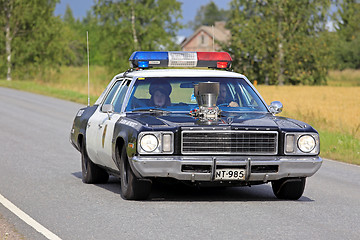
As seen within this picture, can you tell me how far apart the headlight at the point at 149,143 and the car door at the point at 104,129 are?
1.09 metres

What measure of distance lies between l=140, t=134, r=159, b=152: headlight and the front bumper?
0.33ft

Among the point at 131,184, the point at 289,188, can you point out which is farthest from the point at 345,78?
the point at 131,184

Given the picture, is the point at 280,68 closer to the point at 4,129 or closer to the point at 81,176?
the point at 4,129

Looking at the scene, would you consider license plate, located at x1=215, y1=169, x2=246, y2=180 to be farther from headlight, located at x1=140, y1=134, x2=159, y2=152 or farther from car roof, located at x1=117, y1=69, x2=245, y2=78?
car roof, located at x1=117, y1=69, x2=245, y2=78

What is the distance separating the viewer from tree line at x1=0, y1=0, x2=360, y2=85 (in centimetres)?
6488

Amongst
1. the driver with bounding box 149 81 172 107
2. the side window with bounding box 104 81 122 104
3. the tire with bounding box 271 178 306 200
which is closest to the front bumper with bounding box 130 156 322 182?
the tire with bounding box 271 178 306 200

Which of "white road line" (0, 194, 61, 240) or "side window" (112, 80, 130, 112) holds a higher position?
"side window" (112, 80, 130, 112)

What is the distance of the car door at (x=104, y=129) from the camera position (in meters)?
9.99

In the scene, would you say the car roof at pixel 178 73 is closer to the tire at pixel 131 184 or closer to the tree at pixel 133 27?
the tire at pixel 131 184

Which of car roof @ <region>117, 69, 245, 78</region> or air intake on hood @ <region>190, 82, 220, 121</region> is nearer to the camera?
air intake on hood @ <region>190, 82, 220, 121</region>

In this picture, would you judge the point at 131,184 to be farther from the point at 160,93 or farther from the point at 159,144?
the point at 160,93

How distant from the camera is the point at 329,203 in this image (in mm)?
9469

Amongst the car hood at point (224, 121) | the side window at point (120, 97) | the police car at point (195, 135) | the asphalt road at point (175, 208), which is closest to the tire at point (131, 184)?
the police car at point (195, 135)

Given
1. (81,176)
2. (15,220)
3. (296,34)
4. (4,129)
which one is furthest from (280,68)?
(15,220)
